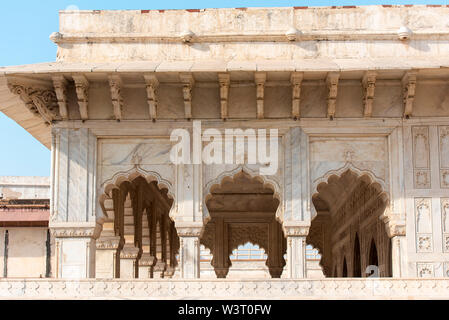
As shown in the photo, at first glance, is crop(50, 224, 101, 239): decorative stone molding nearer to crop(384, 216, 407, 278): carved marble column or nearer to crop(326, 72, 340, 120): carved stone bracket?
crop(326, 72, 340, 120): carved stone bracket

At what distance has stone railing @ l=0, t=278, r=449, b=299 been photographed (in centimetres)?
1041

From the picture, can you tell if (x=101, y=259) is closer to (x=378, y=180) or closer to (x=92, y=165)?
(x=92, y=165)

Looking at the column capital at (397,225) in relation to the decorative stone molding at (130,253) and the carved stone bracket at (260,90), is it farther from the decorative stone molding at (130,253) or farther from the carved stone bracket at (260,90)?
the decorative stone molding at (130,253)

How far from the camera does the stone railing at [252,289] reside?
10.4 metres

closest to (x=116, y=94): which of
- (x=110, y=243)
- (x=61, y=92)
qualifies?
(x=61, y=92)

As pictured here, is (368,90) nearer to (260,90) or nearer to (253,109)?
(260,90)

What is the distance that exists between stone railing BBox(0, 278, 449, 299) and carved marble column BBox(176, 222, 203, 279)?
1.49 m

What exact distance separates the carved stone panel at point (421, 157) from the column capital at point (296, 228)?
178 centimetres

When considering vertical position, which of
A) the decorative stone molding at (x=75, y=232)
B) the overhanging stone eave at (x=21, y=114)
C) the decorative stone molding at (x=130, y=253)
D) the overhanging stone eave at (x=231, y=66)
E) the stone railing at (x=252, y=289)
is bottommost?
the stone railing at (x=252, y=289)

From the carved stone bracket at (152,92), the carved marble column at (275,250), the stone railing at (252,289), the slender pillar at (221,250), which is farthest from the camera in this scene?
the slender pillar at (221,250)

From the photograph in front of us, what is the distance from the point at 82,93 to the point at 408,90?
4824 mm

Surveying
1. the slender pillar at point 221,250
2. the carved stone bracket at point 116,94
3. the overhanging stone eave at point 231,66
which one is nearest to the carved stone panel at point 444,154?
the overhanging stone eave at point 231,66

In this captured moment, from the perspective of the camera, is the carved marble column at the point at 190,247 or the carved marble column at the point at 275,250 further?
the carved marble column at the point at 275,250

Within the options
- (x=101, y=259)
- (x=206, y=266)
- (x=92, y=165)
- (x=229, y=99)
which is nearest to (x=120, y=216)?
(x=101, y=259)
